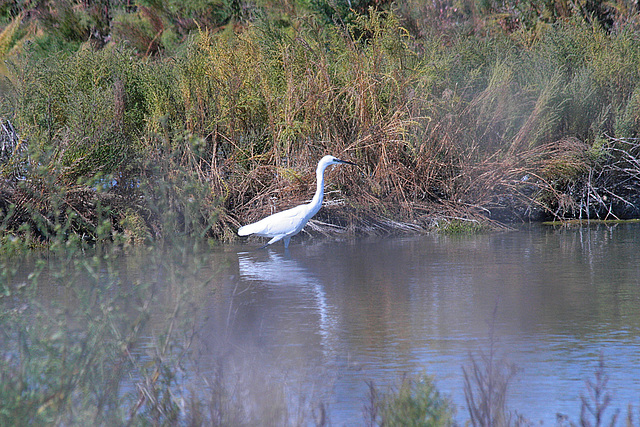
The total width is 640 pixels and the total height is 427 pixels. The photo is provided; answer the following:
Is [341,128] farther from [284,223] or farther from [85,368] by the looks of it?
[85,368]

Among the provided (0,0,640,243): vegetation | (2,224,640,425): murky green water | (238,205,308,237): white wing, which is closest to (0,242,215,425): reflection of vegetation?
(2,224,640,425): murky green water

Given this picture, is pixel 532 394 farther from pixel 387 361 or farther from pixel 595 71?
pixel 595 71

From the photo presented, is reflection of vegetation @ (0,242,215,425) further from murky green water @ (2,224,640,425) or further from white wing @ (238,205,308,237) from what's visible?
white wing @ (238,205,308,237)

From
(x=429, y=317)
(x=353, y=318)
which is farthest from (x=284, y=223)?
(x=429, y=317)

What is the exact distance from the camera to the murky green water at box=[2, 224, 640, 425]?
145 inches

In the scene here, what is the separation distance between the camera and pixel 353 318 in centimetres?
607

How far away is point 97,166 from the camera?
33.0ft

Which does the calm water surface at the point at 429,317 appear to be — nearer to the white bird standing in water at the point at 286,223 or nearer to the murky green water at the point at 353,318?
the murky green water at the point at 353,318

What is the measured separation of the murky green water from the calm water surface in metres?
0.01

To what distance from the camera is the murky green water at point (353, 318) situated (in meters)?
3.69

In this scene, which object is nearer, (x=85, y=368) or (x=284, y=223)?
(x=85, y=368)

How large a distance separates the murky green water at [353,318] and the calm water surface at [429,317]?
0.01 meters

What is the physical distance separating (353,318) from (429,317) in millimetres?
547

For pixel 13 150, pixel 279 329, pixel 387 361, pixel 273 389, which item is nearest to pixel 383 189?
pixel 13 150
